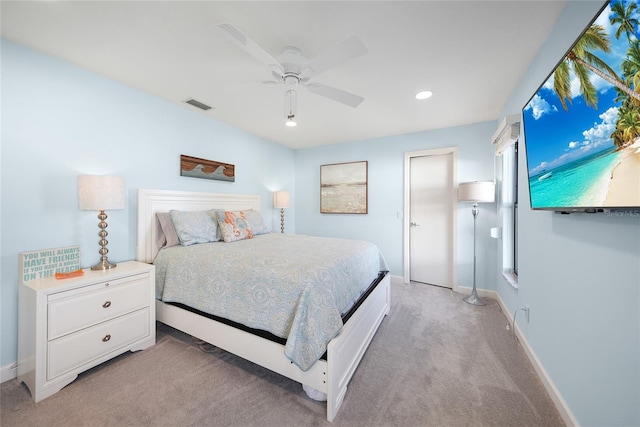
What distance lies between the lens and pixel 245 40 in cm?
131

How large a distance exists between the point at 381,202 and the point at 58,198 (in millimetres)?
3876

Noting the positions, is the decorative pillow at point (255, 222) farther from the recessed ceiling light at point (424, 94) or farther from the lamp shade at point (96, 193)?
the recessed ceiling light at point (424, 94)

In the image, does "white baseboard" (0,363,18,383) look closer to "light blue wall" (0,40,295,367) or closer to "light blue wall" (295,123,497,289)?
"light blue wall" (0,40,295,367)

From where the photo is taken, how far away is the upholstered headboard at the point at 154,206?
248 cm

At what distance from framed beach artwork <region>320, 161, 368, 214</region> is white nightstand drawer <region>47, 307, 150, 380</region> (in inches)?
126

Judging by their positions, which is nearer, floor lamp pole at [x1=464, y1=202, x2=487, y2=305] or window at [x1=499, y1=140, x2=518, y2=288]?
window at [x1=499, y1=140, x2=518, y2=288]

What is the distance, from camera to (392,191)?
399 cm

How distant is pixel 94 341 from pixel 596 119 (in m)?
3.22

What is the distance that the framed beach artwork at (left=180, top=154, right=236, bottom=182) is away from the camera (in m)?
2.93

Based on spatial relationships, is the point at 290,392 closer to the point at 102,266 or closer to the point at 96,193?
the point at 102,266

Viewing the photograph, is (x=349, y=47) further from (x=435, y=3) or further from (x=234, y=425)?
(x=234, y=425)

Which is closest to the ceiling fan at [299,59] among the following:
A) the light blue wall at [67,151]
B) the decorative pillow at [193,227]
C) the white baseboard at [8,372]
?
the decorative pillow at [193,227]

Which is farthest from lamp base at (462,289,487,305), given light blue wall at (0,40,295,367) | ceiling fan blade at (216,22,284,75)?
light blue wall at (0,40,295,367)

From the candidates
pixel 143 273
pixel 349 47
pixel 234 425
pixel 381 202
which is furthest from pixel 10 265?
pixel 381 202
